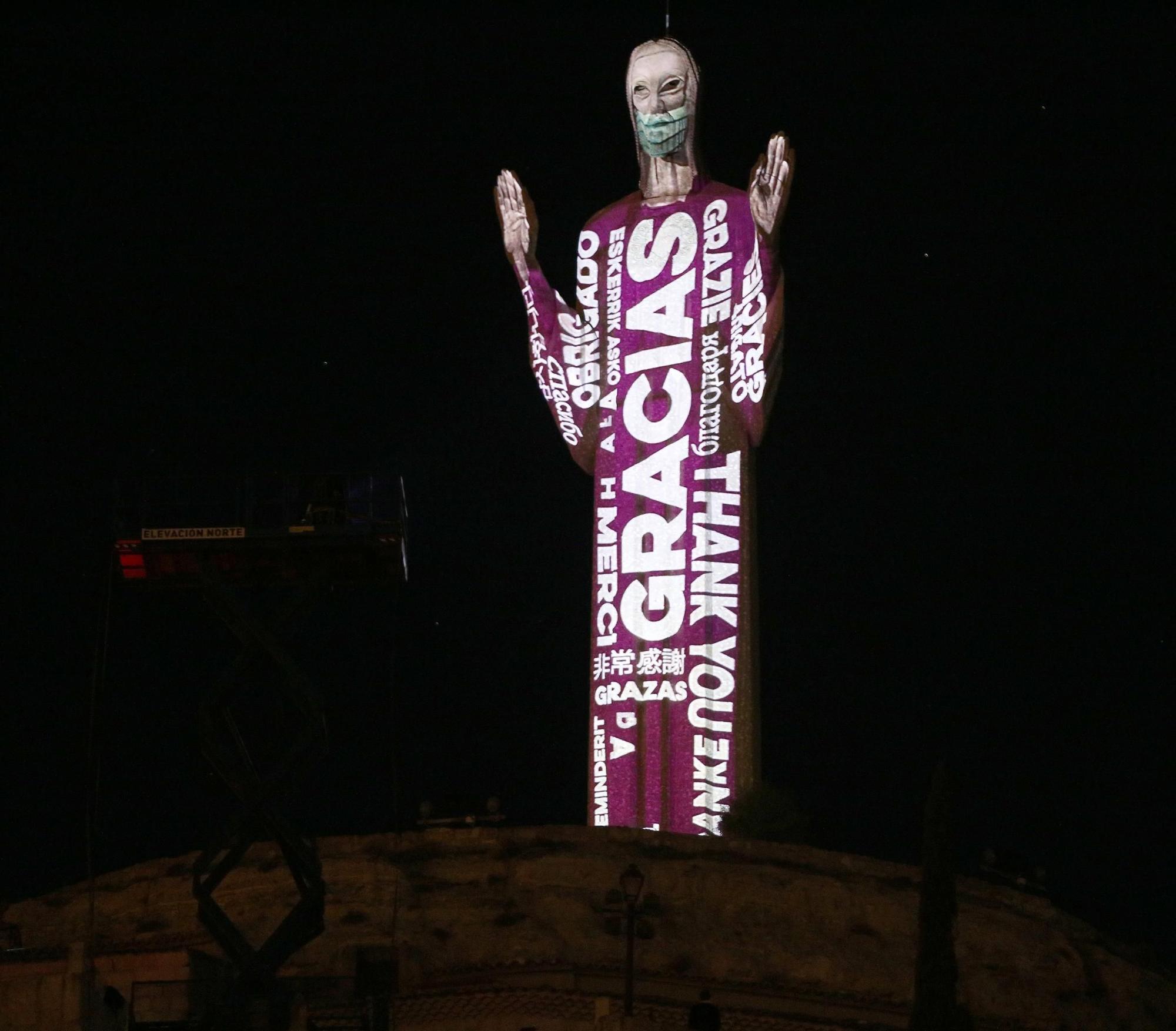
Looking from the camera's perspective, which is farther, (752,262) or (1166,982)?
(752,262)

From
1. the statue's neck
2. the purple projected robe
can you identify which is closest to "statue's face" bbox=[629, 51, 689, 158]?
the statue's neck

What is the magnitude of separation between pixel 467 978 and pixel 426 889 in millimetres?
3916

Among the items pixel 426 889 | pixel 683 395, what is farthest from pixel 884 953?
pixel 683 395

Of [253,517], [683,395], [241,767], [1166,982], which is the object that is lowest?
[1166,982]

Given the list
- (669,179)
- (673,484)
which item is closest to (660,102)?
(669,179)

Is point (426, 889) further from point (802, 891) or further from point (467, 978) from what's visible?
point (802, 891)

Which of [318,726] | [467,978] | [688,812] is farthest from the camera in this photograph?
[688,812]

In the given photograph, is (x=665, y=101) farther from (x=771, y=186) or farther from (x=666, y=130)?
(x=771, y=186)

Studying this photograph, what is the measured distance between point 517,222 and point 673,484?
9744 millimetres

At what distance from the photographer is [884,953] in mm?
37406

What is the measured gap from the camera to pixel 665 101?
5284 centimetres

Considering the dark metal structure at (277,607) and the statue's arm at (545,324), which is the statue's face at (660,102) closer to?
the statue's arm at (545,324)

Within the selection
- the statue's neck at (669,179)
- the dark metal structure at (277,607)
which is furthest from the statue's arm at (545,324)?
the dark metal structure at (277,607)

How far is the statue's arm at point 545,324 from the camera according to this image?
2058 inches
